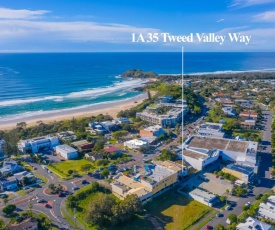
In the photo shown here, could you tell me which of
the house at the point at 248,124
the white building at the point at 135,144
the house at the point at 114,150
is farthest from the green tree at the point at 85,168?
the house at the point at 248,124

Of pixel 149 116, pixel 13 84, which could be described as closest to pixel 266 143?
pixel 149 116

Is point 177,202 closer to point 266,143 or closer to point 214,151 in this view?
point 214,151

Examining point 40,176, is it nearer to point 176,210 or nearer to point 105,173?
point 105,173

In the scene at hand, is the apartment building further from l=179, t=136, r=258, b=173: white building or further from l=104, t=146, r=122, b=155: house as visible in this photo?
l=104, t=146, r=122, b=155: house

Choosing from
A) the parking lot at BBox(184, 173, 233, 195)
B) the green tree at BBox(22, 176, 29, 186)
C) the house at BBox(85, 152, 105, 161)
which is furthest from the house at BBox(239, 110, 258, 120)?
the green tree at BBox(22, 176, 29, 186)

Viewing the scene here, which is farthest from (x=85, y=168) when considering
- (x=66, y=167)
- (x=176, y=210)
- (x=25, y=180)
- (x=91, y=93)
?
(x=91, y=93)
